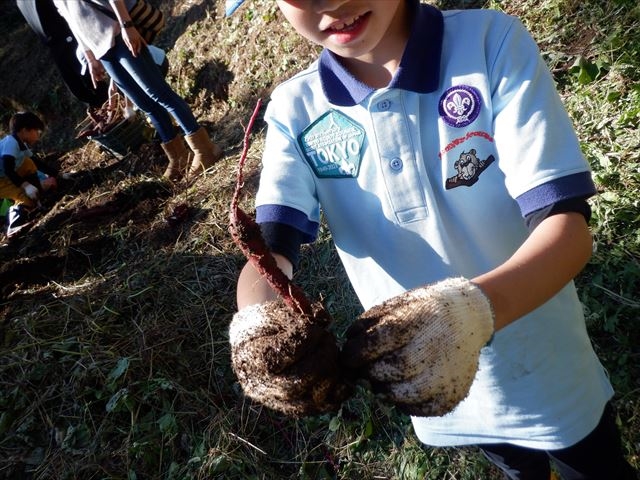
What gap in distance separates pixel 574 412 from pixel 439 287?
660 mm

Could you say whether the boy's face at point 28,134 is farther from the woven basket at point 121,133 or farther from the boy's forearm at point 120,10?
the boy's forearm at point 120,10

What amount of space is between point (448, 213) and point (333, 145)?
28 centimetres

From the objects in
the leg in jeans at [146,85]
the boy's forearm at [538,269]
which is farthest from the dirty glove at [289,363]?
the leg in jeans at [146,85]

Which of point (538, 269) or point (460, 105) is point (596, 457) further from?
point (460, 105)

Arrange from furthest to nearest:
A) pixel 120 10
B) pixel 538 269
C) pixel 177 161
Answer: pixel 177 161 < pixel 120 10 < pixel 538 269

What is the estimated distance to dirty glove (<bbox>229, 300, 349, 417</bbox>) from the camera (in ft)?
2.92

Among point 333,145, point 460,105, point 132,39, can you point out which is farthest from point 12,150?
point 460,105

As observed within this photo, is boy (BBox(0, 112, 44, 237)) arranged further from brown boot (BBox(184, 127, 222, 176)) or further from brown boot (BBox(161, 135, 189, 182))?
brown boot (BBox(184, 127, 222, 176))

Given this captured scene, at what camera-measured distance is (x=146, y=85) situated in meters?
3.90

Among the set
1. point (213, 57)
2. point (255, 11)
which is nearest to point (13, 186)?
point (213, 57)

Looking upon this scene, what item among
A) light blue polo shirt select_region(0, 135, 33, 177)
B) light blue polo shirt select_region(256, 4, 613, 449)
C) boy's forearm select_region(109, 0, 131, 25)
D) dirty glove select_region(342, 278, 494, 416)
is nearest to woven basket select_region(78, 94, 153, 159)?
light blue polo shirt select_region(0, 135, 33, 177)

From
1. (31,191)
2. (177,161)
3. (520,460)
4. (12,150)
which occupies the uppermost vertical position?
(12,150)

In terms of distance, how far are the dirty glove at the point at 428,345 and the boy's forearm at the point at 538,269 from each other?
4 centimetres

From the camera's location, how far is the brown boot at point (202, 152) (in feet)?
13.8
